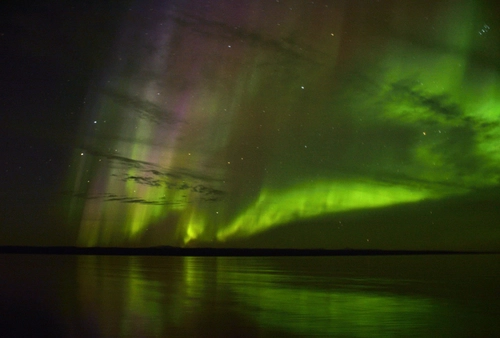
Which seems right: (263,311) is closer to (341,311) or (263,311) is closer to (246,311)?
(246,311)

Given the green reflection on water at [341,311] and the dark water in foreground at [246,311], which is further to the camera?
the green reflection on water at [341,311]

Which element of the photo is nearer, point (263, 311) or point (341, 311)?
point (263, 311)

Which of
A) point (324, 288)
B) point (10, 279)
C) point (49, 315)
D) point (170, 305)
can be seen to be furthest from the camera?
point (10, 279)

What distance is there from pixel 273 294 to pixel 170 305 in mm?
3009

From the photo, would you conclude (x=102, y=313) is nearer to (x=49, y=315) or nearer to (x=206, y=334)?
(x=49, y=315)

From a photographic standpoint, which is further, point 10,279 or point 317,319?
point 10,279

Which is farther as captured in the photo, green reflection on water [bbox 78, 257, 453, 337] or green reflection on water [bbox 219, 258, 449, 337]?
green reflection on water [bbox 219, 258, 449, 337]

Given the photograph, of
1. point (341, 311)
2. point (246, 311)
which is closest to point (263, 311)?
point (246, 311)

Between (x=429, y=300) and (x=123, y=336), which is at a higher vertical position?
(x=429, y=300)

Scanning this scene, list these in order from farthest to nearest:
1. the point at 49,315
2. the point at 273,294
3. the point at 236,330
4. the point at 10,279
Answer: the point at 10,279 < the point at 273,294 < the point at 49,315 < the point at 236,330

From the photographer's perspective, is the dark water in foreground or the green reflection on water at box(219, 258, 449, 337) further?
the green reflection on water at box(219, 258, 449, 337)

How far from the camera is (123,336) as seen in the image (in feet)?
24.3

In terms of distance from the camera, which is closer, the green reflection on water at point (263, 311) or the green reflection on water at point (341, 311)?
the green reflection on water at point (263, 311)

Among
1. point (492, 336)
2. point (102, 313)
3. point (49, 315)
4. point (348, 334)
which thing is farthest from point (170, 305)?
point (492, 336)
